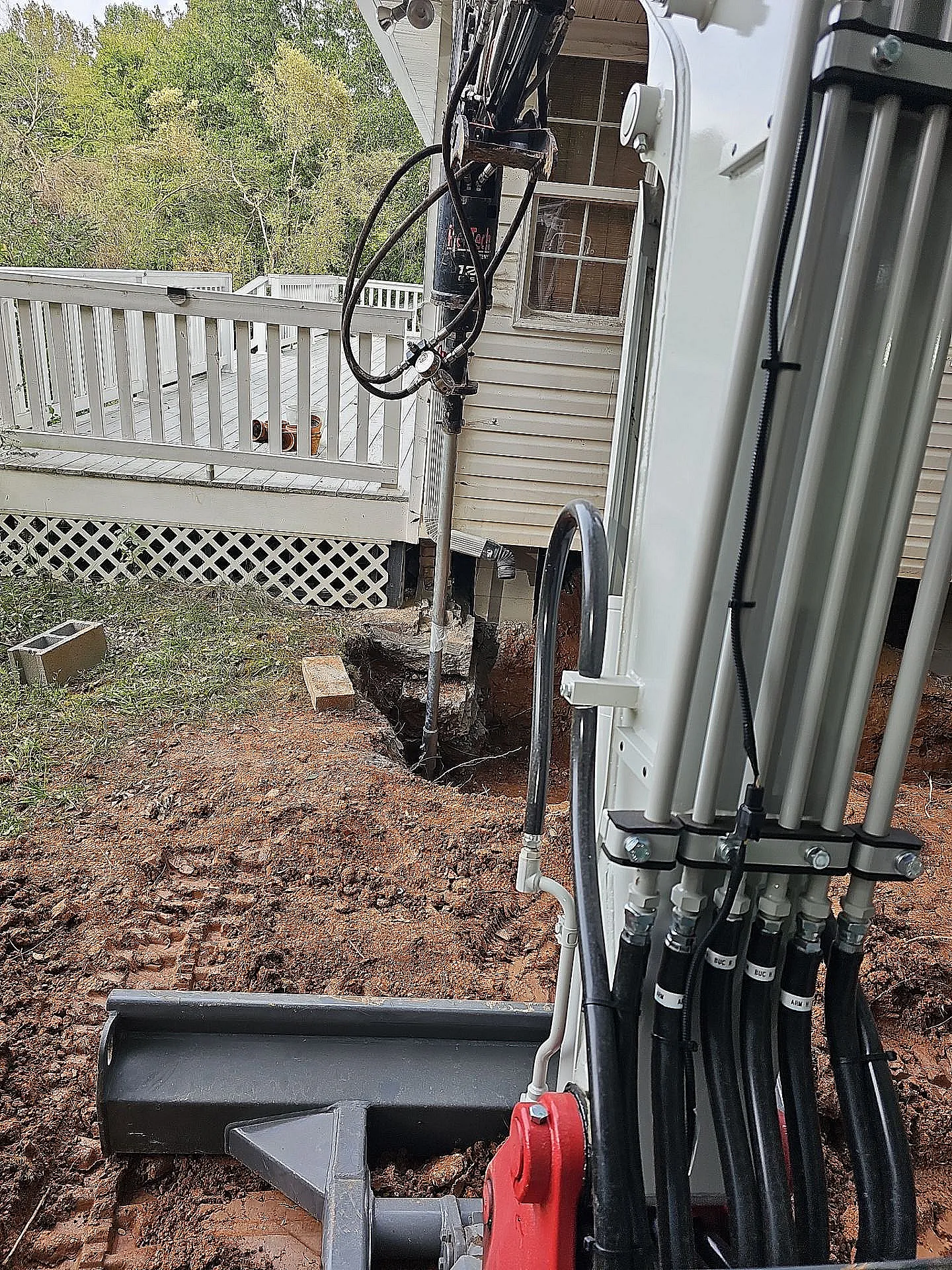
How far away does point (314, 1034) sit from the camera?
231cm

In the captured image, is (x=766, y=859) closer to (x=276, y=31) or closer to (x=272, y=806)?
(x=272, y=806)

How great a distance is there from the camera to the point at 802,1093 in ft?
3.95

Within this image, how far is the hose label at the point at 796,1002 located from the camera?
121 centimetres

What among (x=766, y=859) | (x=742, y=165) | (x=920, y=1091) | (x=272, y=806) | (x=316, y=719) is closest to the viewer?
(x=742, y=165)

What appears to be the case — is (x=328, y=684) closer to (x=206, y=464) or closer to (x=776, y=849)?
(x=206, y=464)

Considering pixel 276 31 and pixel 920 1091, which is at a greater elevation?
pixel 276 31

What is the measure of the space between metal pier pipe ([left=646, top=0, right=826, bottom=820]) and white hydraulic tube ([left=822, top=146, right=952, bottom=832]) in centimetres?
17

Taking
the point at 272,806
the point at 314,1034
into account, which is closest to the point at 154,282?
the point at 272,806

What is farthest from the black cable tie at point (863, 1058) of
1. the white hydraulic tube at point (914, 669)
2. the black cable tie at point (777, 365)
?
the black cable tie at point (777, 365)

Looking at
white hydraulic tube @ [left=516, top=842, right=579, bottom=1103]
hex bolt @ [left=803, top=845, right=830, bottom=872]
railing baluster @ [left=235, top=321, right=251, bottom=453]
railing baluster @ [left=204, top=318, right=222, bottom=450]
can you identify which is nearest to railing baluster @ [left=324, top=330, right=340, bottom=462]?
railing baluster @ [left=235, top=321, right=251, bottom=453]

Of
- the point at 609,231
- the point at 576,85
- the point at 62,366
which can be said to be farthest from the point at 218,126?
the point at 609,231

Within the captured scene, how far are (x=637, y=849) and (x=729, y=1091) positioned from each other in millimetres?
377

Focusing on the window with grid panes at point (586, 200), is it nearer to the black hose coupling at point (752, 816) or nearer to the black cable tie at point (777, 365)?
the black cable tie at point (777, 365)

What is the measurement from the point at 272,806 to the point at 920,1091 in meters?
2.55
